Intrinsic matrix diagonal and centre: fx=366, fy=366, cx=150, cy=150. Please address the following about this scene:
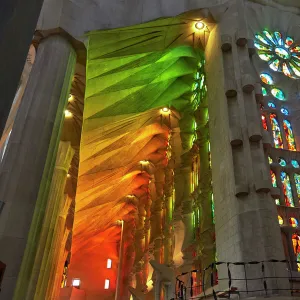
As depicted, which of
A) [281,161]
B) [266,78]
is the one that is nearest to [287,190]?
[281,161]

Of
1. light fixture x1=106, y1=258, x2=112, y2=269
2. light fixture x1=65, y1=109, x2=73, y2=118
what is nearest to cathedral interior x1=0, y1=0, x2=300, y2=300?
light fixture x1=65, y1=109, x2=73, y2=118

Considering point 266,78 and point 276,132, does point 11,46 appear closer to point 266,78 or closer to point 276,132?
point 276,132

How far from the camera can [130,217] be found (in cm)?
3206

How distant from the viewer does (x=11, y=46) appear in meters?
2.59

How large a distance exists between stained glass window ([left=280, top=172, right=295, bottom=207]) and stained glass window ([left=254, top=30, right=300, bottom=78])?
667cm

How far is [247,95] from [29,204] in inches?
335

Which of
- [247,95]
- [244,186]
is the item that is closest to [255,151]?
[244,186]

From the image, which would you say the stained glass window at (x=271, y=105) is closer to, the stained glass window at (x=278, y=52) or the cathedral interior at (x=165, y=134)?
the cathedral interior at (x=165, y=134)

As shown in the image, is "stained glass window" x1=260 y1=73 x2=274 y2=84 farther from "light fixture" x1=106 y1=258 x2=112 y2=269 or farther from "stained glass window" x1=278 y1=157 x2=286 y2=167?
"light fixture" x1=106 y1=258 x2=112 y2=269

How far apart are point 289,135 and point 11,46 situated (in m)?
15.4

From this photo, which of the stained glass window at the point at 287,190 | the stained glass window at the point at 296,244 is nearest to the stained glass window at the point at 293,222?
the stained glass window at the point at 296,244

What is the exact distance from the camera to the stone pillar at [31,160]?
9508 millimetres

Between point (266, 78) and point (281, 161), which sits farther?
point (266, 78)

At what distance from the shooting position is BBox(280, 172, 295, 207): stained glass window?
13.7m
